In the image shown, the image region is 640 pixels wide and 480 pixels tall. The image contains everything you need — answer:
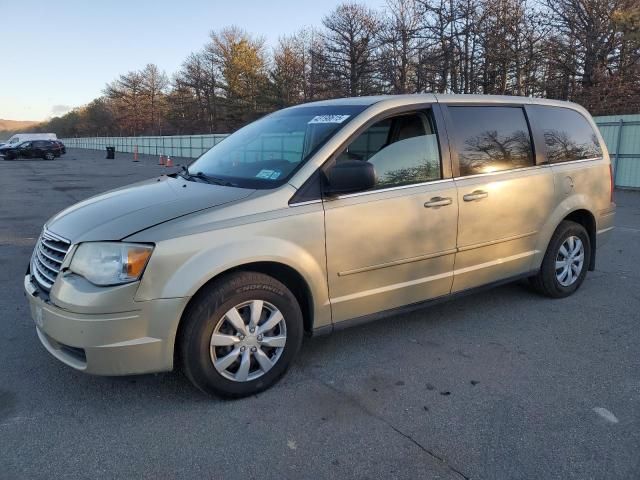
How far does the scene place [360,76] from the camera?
33312 mm

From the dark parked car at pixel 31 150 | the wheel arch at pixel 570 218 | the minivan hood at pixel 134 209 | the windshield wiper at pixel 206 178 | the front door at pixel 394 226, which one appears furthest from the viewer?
the dark parked car at pixel 31 150

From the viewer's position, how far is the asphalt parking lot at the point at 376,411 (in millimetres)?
2521

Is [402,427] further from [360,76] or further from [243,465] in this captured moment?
[360,76]

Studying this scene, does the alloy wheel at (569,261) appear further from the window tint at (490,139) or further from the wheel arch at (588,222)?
the window tint at (490,139)

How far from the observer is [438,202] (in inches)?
148

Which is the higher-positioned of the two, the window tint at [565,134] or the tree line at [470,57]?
the tree line at [470,57]

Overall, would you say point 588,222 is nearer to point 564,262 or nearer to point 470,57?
point 564,262

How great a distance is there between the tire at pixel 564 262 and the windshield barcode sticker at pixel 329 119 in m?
2.41

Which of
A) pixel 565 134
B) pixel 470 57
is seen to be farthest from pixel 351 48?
pixel 565 134

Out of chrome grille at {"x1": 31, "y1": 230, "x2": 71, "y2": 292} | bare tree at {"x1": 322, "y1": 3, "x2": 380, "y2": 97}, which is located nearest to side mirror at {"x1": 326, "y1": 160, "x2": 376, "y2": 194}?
chrome grille at {"x1": 31, "y1": 230, "x2": 71, "y2": 292}

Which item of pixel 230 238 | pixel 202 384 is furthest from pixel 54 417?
pixel 230 238

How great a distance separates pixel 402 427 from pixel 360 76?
32678 mm

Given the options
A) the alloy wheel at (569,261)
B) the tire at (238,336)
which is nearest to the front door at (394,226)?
the tire at (238,336)

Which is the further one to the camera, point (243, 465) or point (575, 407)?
point (575, 407)
